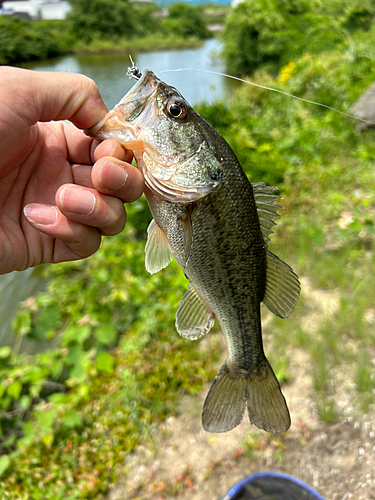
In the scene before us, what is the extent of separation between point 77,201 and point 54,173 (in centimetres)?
45

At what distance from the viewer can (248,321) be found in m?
1.51

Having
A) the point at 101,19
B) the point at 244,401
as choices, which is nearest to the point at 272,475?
the point at 244,401

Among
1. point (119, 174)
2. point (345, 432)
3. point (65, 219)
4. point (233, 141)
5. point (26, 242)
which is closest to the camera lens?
point (119, 174)

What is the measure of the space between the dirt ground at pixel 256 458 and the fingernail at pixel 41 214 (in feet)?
6.93

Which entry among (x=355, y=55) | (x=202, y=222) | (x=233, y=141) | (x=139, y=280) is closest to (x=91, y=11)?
(x=233, y=141)

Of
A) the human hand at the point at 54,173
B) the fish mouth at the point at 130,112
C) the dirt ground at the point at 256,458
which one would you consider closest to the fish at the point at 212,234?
the fish mouth at the point at 130,112

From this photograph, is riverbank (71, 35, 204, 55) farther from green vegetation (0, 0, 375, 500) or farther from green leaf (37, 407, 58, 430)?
green leaf (37, 407, 58, 430)

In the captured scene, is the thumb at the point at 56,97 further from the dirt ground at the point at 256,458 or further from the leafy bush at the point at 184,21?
the leafy bush at the point at 184,21

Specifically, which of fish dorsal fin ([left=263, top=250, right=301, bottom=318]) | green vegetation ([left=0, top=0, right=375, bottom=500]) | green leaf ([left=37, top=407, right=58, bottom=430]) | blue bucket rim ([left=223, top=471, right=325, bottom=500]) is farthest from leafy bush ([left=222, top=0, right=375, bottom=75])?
green leaf ([left=37, top=407, right=58, bottom=430])

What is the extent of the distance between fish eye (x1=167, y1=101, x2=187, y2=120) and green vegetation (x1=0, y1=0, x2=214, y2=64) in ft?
5.79

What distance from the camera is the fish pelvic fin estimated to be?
4.50ft

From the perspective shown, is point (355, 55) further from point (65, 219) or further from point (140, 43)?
point (65, 219)

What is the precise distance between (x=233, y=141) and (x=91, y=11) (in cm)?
275

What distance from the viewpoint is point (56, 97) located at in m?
1.39
